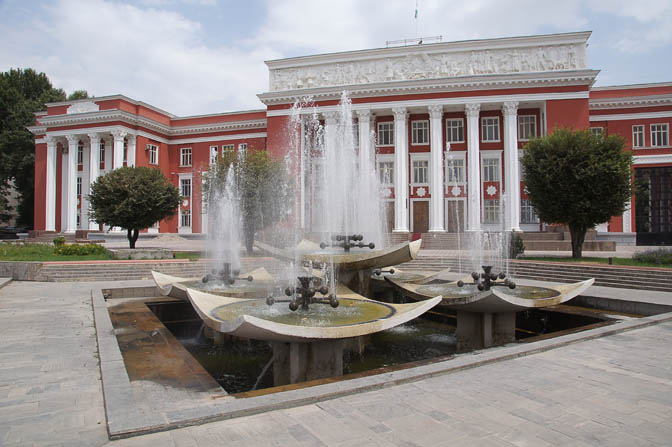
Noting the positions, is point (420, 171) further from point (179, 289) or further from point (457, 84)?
point (179, 289)

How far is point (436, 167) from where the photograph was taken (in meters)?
28.0

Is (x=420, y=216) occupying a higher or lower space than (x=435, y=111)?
lower

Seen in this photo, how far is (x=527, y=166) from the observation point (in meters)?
17.7

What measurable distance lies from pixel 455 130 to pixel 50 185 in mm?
29636

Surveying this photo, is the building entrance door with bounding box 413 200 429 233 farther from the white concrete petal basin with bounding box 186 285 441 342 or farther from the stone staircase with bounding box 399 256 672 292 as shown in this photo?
the white concrete petal basin with bounding box 186 285 441 342

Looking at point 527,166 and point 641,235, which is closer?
point 527,166

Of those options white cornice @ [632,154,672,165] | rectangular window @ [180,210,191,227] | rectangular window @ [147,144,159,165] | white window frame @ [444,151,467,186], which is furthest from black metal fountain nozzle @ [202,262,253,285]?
white cornice @ [632,154,672,165]

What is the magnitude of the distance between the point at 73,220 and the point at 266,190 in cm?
1989

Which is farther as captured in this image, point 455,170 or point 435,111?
point 455,170

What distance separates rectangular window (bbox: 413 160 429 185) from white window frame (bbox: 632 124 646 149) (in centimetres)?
1303

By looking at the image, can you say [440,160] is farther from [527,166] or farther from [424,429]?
[424,429]

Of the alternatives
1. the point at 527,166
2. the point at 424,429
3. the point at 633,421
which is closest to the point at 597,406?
the point at 633,421

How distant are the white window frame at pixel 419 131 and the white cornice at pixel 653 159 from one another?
13003mm

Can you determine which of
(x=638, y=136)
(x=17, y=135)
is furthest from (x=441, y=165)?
(x=17, y=135)
